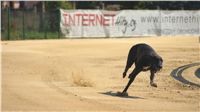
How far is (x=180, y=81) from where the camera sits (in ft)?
58.7

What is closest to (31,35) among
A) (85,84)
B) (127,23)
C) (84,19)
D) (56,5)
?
(84,19)

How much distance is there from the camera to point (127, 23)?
44312mm

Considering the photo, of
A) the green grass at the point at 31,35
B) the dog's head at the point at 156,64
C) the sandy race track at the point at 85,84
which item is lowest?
the green grass at the point at 31,35

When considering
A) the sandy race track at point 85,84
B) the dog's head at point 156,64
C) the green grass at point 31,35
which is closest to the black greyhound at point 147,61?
the dog's head at point 156,64

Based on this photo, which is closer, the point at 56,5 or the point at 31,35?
the point at 31,35

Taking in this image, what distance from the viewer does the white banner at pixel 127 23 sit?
4153cm

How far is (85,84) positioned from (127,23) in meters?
28.7

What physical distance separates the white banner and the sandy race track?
44.0 ft

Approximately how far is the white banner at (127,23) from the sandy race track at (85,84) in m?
13.4

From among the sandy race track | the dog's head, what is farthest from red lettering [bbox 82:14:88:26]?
the dog's head

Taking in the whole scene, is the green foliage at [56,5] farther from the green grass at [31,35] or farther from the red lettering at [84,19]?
the green grass at [31,35]

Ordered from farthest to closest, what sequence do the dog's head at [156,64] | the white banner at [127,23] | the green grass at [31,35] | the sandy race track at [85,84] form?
the white banner at [127,23] → the green grass at [31,35] → the dog's head at [156,64] → the sandy race track at [85,84]

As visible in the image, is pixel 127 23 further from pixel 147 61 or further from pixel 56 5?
pixel 147 61

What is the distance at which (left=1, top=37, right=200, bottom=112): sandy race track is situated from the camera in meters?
11.8
